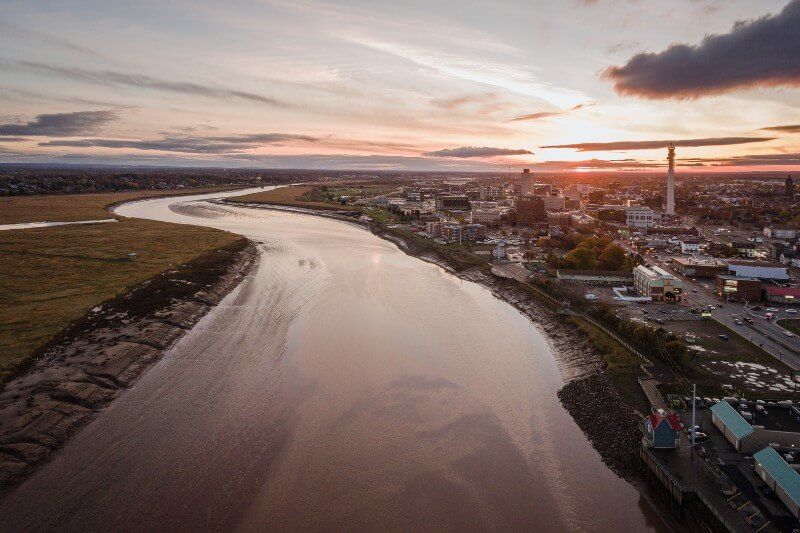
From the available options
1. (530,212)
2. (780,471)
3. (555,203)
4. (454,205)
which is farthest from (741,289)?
(454,205)

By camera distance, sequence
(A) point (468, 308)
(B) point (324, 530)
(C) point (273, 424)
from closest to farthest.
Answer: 1. (B) point (324, 530)
2. (C) point (273, 424)
3. (A) point (468, 308)

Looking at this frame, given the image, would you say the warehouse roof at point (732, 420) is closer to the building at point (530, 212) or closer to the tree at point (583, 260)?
the tree at point (583, 260)

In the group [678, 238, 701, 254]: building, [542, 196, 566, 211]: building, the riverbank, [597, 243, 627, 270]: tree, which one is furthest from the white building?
[542, 196, 566, 211]: building

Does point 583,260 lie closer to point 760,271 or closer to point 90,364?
point 760,271

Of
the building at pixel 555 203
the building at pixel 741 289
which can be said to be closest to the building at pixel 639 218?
the building at pixel 555 203

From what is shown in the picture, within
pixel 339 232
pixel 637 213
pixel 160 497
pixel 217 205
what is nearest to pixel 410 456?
pixel 160 497

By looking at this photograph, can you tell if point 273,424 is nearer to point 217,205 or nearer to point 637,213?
point 637,213

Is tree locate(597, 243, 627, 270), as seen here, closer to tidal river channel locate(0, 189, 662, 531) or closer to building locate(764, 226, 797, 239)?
tidal river channel locate(0, 189, 662, 531)
